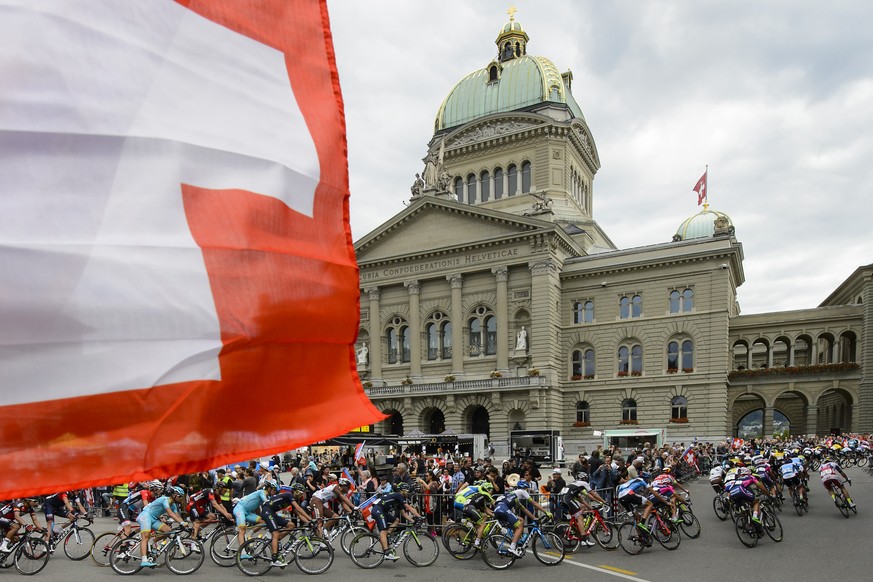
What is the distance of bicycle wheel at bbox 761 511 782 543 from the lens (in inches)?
629

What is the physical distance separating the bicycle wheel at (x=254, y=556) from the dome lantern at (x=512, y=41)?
6483cm

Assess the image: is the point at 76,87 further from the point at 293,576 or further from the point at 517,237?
the point at 517,237

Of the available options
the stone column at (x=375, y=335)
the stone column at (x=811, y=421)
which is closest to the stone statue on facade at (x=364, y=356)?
the stone column at (x=375, y=335)

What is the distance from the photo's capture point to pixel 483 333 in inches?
2099

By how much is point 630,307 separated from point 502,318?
380 inches

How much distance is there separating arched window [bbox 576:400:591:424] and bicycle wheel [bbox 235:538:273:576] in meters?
40.7

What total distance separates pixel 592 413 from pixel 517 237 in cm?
1429

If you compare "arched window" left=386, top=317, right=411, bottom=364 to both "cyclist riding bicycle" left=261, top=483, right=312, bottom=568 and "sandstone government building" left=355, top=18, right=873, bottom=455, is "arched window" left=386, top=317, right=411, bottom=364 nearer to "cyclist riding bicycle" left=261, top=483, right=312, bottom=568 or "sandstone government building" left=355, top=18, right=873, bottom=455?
"sandstone government building" left=355, top=18, right=873, bottom=455

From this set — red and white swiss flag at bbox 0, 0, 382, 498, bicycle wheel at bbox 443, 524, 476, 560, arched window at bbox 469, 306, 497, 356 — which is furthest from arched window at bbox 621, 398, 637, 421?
red and white swiss flag at bbox 0, 0, 382, 498

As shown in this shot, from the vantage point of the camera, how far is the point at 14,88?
2.29 meters

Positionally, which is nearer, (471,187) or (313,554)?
(313,554)

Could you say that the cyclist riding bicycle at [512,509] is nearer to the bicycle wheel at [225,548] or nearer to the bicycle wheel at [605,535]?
the bicycle wheel at [605,535]

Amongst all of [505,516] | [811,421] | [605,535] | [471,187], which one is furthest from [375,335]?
[505,516]

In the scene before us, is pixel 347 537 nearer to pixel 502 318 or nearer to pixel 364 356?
pixel 502 318
